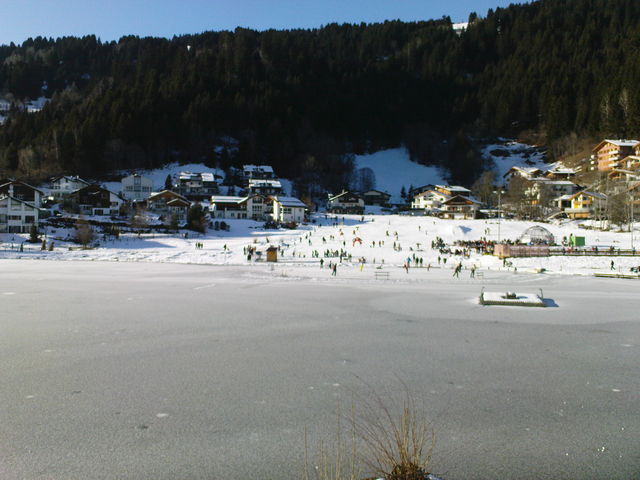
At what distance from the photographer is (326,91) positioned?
128m

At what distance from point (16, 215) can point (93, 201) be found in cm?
1264

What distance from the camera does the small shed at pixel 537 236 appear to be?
126ft

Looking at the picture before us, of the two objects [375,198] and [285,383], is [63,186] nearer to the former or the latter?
[375,198]

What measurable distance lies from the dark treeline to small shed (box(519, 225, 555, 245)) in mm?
57349

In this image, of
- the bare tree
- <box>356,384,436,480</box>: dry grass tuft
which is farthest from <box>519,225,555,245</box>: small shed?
the bare tree

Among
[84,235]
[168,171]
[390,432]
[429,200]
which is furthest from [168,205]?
[390,432]

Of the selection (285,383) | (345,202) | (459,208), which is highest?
(345,202)

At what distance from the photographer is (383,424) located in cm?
505

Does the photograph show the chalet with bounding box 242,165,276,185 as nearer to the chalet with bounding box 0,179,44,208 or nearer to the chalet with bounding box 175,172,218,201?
the chalet with bounding box 175,172,218,201

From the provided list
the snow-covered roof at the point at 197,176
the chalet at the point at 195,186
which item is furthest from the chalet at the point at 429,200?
the snow-covered roof at the point at 197,176

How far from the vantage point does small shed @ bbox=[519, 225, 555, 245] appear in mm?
38375

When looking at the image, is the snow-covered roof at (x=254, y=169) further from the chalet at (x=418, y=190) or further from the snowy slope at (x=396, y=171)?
the chalet at (x=418, y=190)

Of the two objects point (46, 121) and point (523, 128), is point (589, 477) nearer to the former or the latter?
point (46, 121)

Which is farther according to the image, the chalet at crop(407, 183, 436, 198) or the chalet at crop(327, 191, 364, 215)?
the chalet at crop(407, 183, 436, 198)
